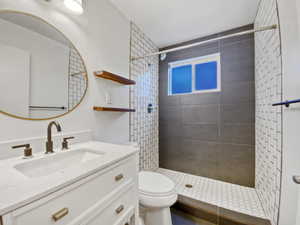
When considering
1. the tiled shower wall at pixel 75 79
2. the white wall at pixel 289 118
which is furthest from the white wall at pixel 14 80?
the white wall at pixel 289 118

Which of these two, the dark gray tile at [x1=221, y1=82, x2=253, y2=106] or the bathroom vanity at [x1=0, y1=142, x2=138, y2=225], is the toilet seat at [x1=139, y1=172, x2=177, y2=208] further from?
the dark gray tile at [x1=221, y1=82, x2=253, y2=106]

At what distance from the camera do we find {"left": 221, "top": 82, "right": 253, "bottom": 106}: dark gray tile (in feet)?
6.19

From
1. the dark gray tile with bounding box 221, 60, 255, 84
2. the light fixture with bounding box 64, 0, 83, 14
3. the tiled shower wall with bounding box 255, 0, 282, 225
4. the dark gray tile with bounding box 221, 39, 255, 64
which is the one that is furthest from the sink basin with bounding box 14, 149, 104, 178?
the dark gray tile with bounding box 221, 39, 255, 64

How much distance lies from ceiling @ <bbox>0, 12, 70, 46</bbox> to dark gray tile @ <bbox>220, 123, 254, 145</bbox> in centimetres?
227

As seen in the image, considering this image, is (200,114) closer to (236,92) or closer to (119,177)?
(236,92)

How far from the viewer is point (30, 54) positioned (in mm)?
894

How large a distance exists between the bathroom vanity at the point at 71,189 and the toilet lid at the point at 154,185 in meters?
0.34

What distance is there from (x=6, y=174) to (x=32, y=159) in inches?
8.0

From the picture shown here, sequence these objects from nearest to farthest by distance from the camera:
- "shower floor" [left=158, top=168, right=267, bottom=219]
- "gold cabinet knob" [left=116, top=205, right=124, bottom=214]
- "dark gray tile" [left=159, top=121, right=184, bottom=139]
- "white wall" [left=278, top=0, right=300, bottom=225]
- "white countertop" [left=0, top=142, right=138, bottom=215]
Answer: "white countertop" [left=0, top=142, right=138, bottom=215] < "gold cabinet knob" [left=116, top=205, right=124, bottom=214] < "white wall" [left=278, top=0, right=300, bottom=225] < "shower floor" [left=158, top=168, right=267, bottom=219] < "dark gray tile" [left=159, top=121, right=184, bottom=139]

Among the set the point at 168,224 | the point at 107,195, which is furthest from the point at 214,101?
the point at 107,195

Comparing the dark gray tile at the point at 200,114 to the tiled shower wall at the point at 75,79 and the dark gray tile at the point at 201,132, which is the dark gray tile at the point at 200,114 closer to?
the dark gray tile at the point at 201,132

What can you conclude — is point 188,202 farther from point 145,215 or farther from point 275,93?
point 275,93

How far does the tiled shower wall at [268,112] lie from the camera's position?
117cm

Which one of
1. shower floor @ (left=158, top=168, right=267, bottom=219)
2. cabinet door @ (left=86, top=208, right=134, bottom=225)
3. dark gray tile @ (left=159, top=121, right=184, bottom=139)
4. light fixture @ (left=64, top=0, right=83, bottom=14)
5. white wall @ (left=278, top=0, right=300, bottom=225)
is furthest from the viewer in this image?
dark gray tile @ (left=159, top=121, right=184, bottom=139)
